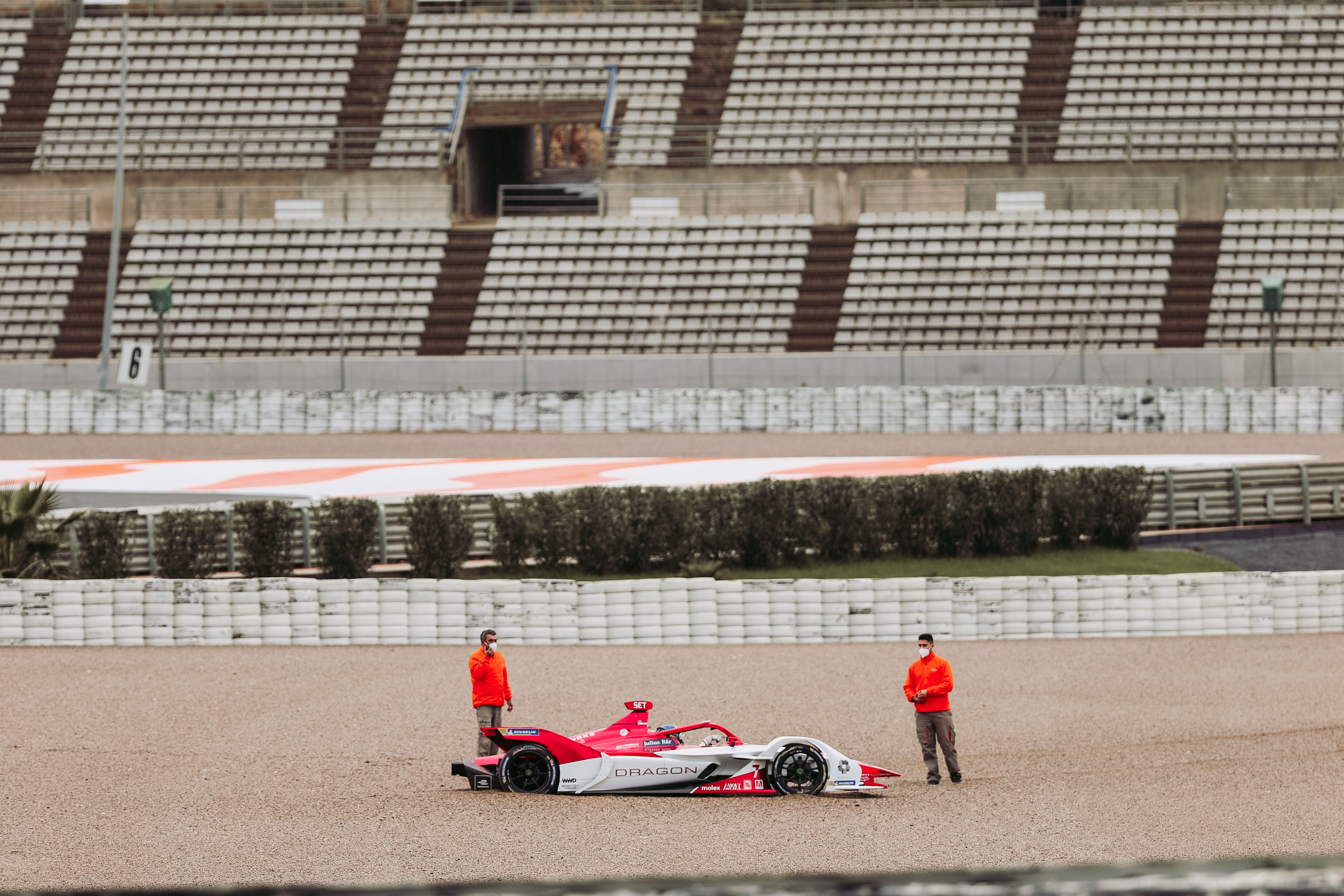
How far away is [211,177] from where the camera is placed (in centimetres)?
3866

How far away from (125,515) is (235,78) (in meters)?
27.5

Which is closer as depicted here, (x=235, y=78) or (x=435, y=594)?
(x=435, y=594)

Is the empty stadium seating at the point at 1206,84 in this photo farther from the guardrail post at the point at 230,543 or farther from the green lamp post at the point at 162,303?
the guardrail post at the point at 230,543

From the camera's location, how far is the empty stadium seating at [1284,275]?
32.1 m

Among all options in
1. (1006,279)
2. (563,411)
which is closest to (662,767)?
(563,411)

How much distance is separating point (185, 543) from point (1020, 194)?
24.9 metres

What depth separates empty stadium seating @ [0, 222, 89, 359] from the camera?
34438mm

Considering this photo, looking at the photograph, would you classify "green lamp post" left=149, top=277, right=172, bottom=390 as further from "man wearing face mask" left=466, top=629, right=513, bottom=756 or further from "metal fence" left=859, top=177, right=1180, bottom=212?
"man wearing face mask" left=466, top=629, right=513, bottom=756

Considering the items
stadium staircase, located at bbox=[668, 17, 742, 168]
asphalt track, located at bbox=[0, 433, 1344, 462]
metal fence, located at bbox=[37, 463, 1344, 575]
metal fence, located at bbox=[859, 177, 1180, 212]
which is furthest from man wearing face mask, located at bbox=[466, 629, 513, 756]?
stadium staircase, located at bbox=[668, 17, 742, 168]

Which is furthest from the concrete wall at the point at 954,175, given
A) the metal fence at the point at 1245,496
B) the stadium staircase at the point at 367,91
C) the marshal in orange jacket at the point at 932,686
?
the marshal in orange jacket at the point at 932,686

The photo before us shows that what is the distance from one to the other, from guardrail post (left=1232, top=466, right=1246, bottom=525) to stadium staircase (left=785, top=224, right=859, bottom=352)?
1383 cm

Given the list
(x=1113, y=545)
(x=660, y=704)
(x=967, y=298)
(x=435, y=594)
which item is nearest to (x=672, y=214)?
(x=967, y=298)

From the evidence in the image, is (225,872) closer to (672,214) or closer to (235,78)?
(672,214)

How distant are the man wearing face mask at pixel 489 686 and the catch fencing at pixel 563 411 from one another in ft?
60.6
